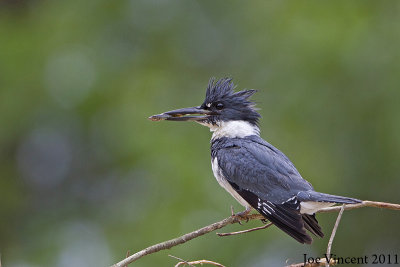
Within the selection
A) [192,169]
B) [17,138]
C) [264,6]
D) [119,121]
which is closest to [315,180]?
[192,169]

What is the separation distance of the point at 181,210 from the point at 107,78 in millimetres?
2045

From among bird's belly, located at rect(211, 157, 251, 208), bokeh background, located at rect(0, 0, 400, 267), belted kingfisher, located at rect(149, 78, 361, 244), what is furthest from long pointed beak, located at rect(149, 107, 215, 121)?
bokeh background, located at rect(0, 0, 400, 267)

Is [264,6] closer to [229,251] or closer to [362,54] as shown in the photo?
[362,54]

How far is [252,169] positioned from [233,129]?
17.2 inches

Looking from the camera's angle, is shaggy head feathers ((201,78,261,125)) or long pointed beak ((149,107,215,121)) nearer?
long pointed beak ((149,107,215,121))

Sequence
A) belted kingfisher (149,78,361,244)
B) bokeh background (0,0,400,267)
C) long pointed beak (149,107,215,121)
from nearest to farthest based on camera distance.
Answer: belted kingfisher (149,78,361,244), long pointed beak (149,107,215,121), bokeh background (0,0,400,267)

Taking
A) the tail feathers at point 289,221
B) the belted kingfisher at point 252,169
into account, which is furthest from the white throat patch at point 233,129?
the tail feathers at point 289,221

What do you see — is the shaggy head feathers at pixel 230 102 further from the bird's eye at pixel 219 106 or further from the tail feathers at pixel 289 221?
the tail feathers at pixel 289 221

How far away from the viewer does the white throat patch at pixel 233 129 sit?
4235mm

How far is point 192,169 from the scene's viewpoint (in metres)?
6.11

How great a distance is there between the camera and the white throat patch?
4235 millimetres

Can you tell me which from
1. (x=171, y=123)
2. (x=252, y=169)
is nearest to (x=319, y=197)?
(x=252, y=169)

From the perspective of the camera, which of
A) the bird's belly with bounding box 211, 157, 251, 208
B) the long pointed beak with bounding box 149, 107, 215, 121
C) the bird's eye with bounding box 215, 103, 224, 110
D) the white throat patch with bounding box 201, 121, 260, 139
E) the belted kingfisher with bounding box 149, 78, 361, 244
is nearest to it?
the belted kingfisher with bounding box 149, 78, 361, 244

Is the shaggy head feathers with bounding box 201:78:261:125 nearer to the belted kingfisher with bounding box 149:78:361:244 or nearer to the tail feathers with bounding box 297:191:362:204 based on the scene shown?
the belted kingfisher with bounding box 149:78:361:244
